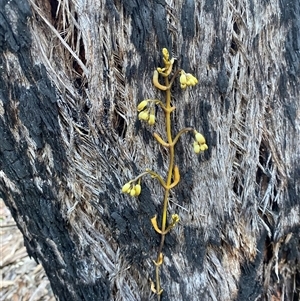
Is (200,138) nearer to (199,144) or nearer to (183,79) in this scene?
(199,144)

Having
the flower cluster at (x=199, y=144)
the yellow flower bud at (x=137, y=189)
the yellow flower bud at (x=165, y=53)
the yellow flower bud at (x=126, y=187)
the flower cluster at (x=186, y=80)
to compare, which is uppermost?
the yellow flower bud at (x=165, y=53)

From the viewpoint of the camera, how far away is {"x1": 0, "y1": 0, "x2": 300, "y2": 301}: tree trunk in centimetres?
106

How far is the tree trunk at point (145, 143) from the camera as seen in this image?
1.06m

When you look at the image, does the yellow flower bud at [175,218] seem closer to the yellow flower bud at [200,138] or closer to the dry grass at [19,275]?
the yellow flower bud at [200,138]

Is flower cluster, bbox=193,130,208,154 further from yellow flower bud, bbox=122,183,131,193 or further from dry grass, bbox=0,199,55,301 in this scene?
dry grass, bbox=0,199,55,301

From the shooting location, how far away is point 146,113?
1.08m

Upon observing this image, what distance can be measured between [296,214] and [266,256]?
160mm

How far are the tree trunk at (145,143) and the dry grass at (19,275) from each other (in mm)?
1108

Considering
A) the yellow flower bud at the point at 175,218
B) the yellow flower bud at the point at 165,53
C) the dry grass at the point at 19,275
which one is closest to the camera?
the yellow flower bud at the point at 165,53

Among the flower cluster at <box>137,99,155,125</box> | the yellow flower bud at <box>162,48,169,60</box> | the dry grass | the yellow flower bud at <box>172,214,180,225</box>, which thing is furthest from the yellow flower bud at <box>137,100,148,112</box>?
the dry grass

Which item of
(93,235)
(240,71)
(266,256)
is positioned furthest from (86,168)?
(266,256)

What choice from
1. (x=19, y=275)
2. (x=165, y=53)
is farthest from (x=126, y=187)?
(x=19, y=275)

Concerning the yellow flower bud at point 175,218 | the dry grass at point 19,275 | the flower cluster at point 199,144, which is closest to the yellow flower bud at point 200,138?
the flower cluster at point 199,144

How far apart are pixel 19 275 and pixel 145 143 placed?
5.52ft
